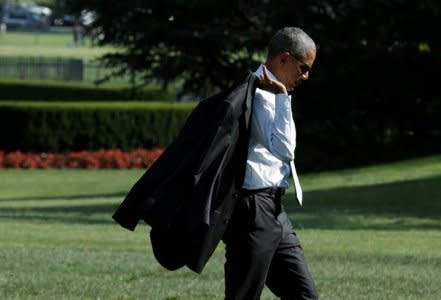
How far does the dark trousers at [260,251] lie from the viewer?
236 inches

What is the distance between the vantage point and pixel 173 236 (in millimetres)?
5840

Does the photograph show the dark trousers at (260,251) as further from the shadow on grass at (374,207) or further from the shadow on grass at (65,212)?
the shadow on grass at (65,212)

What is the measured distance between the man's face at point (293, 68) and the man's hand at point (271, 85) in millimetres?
58

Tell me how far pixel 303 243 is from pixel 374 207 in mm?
5577

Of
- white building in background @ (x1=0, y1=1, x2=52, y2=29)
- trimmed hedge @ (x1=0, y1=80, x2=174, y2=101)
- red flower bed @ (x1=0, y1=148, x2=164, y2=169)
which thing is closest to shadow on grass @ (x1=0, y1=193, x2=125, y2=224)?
→ red flower bed @ (x1=0, y1=148, x2=164, y2=169)

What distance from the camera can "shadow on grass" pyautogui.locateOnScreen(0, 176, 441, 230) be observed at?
17016 millimetres

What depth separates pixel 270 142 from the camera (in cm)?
596

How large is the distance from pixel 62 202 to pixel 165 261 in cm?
1735

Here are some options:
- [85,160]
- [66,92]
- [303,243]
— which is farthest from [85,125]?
[303,243]

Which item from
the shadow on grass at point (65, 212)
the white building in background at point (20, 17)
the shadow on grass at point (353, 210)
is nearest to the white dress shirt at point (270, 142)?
the shadow on grass at point (353, 210)

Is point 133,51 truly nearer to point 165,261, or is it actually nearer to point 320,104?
point 320,104

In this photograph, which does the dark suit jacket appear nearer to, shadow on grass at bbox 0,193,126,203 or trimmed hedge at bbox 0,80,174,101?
shadow on grass at bbox 0,193,126,203

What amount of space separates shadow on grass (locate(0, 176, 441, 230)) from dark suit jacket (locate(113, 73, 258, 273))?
1051 centimetres

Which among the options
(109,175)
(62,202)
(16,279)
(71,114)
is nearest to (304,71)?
(16,279)
